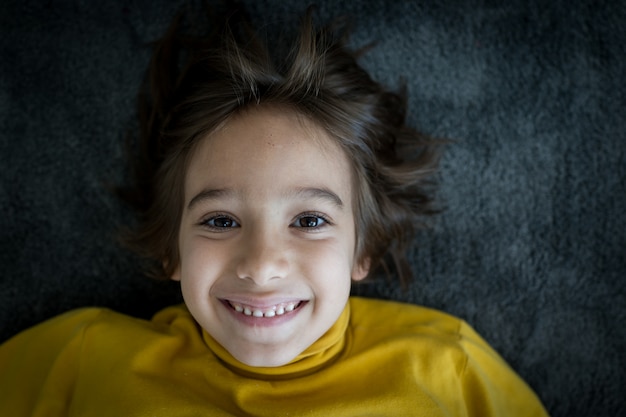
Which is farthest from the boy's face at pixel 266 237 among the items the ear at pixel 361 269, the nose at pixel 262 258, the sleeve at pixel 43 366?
the sleeve at pixel 43 366

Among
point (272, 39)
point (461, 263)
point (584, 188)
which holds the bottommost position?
point (461, 263)

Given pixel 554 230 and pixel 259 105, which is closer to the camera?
pixel 259 105

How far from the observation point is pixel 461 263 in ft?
4.49

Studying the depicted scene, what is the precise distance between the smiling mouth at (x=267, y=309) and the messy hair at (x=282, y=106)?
0.70 feet

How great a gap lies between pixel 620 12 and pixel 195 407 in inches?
47.3

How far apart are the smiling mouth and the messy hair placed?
21 cm

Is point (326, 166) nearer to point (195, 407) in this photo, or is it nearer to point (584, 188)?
point (195, 407)

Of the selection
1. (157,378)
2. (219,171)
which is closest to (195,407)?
(157,378)

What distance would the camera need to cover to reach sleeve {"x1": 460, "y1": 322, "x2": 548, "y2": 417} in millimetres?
1188

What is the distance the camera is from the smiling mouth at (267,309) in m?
1.07

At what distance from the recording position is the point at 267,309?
42.1 inches

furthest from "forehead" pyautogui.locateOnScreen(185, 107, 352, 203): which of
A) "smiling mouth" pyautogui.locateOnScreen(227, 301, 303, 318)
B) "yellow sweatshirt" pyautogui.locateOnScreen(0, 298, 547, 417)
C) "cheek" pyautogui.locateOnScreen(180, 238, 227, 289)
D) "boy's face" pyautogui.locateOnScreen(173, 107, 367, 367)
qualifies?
"yellow sweatshirt" pyautogui.locateOnScreen(0, 298, 547, 417)

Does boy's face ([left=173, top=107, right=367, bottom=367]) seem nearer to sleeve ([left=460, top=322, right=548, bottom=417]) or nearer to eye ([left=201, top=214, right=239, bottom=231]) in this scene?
eye ([left=201, top=214, right=239, bottom=231])

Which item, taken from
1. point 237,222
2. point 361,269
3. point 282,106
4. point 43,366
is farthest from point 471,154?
point 43,366
